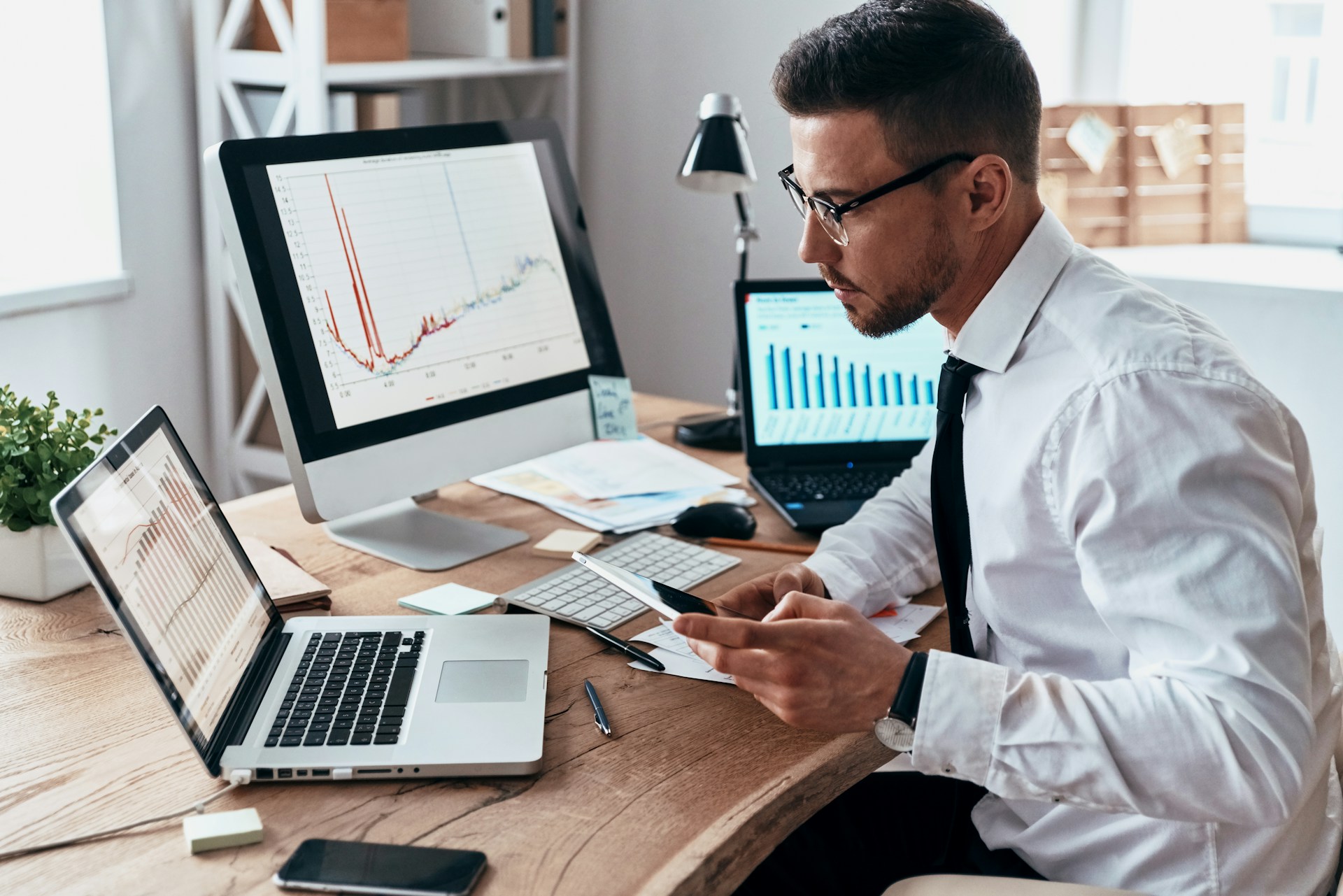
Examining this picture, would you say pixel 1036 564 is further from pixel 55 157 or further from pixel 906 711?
pixel 55 157

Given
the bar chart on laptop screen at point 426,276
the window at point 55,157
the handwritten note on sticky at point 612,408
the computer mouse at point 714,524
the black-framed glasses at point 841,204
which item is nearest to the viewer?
the black-framed glasses at point 841,204

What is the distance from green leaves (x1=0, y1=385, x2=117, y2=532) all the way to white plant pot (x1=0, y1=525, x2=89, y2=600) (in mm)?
12

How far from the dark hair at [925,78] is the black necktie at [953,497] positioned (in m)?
0.21

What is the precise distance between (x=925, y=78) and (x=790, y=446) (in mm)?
739

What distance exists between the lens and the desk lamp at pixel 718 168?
185cm

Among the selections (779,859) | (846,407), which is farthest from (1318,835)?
(846,407)

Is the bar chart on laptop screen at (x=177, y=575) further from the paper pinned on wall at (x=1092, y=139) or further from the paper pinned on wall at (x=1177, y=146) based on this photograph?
the paper pinned on wall at (x=1177, y=146)

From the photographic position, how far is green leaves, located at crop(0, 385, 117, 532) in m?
1.21

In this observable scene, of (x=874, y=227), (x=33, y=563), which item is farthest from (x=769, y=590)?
(x=33, y=563)

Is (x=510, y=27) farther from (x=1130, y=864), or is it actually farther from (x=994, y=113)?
(x=1130, y=864)

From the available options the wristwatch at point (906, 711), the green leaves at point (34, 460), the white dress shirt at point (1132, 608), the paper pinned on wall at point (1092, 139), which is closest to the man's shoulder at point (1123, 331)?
the white dress shirt at point (1132, 608)

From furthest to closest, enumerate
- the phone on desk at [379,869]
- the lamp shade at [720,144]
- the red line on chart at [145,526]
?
the lamp shade at [720,144]
the red line on chart at [145,526]
the phone on desk at [379,869]

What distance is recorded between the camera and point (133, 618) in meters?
0.84

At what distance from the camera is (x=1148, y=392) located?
0.95 m
